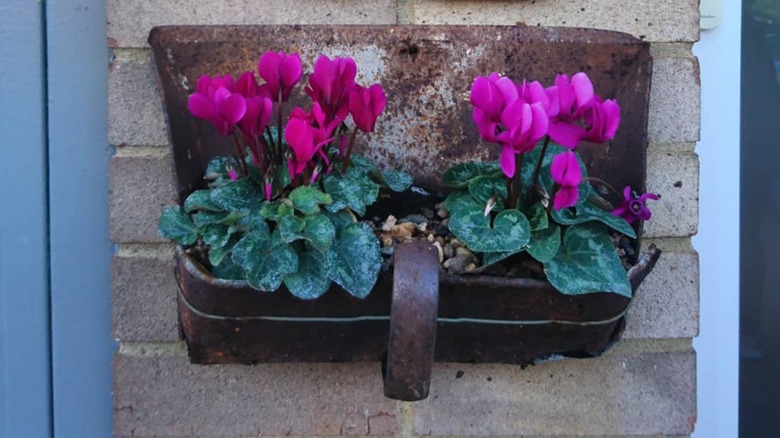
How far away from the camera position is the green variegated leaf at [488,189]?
76 centimetres

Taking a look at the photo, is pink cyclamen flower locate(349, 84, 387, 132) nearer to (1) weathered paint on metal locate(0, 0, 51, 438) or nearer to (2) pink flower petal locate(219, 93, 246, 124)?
(2) pink flower petal locate(219, 93, 246, 124)

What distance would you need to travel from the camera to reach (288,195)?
742mm

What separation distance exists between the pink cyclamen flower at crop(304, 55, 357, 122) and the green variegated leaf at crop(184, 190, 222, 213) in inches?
5.9

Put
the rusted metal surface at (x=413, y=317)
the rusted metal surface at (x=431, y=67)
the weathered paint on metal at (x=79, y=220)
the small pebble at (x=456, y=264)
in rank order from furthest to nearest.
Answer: the weathered paint on metal at (x=79, y=220), the rusted metal surface at (x=431, y=67), the small pebble at (x=456, y=264), the rusted metal surface at (x=413, y=317)

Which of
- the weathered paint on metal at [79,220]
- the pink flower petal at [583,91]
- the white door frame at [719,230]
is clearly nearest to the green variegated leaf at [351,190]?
the pink flower petal at [583,91]

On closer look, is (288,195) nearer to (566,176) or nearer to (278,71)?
(278,71)

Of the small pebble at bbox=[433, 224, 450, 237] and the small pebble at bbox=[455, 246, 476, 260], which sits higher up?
the small pebble at bbox=[433, 224, 450, 237]

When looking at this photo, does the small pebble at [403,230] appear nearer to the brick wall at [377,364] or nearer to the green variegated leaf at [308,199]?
the green variegated leaf at [308,199]

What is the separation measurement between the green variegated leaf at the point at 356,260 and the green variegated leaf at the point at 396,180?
9cm

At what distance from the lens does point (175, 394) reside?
955 mm

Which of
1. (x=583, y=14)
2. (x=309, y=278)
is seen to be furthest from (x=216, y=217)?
(x=583, y=14)

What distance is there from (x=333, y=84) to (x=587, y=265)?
308mm

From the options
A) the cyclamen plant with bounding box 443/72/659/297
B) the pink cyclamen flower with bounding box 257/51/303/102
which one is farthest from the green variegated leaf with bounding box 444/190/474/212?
the pink cyclamen flower with bounding box 257/51/303/102

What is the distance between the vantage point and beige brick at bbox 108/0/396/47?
938mm
